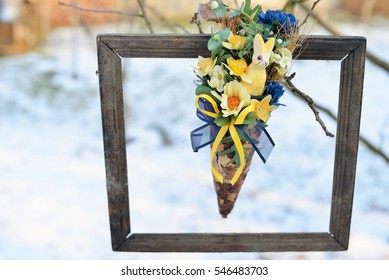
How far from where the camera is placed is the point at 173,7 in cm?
483

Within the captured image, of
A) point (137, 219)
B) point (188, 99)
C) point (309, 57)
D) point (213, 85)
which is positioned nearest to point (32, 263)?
point (213, 85)

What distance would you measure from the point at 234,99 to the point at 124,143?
206mm

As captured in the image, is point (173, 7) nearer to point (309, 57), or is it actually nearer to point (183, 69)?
point (183, 69)

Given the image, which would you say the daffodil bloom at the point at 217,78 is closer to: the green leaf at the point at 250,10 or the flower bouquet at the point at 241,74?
the flower bouquet at the point at 241,74

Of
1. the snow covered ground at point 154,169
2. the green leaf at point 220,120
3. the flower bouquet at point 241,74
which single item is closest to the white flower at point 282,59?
the flower bouquet at point 241,74

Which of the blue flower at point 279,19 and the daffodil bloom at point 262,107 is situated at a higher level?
the blue flower at point 279,19

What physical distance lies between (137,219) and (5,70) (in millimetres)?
2108

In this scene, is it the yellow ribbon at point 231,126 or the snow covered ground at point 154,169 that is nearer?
the yellow ribbon at point 231,126

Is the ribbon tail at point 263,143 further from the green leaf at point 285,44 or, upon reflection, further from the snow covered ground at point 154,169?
the snow covered ground at point 154,169

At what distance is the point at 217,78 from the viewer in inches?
30.6

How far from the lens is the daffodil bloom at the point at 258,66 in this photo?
2.47ft

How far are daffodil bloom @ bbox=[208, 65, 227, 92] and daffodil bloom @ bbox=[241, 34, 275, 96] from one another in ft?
0.11

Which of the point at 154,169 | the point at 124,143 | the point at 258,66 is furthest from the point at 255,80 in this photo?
the point at 154,169

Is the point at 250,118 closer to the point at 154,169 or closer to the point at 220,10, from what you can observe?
the point at 220,10
